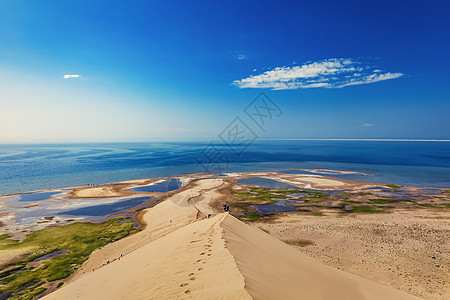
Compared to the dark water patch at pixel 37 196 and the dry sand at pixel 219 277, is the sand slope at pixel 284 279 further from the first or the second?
the dark water patch at pixel 37 196

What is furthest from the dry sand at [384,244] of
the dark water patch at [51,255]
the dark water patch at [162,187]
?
the dark water patch at [162,187]

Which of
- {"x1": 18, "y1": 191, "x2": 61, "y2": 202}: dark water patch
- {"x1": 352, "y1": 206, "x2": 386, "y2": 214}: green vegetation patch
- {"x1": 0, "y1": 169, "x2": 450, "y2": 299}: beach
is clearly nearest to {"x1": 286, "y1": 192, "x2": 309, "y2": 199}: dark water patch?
{"x1": 0, "y1": 169, "x2": 450, "y2": 299}: beach

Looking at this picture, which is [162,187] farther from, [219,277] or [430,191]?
[430,191]

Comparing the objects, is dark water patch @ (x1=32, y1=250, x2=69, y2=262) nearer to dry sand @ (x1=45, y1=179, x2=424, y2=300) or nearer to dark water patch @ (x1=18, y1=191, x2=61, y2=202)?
dry sand @ (x1=45, y1=179, x2=424, y2=300)

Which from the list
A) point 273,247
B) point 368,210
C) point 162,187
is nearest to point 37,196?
point 162,187

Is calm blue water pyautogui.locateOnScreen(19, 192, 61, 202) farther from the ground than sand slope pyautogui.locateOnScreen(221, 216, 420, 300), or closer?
closer

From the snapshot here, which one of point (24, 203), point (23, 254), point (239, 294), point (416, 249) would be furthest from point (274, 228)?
point (24, 203)
